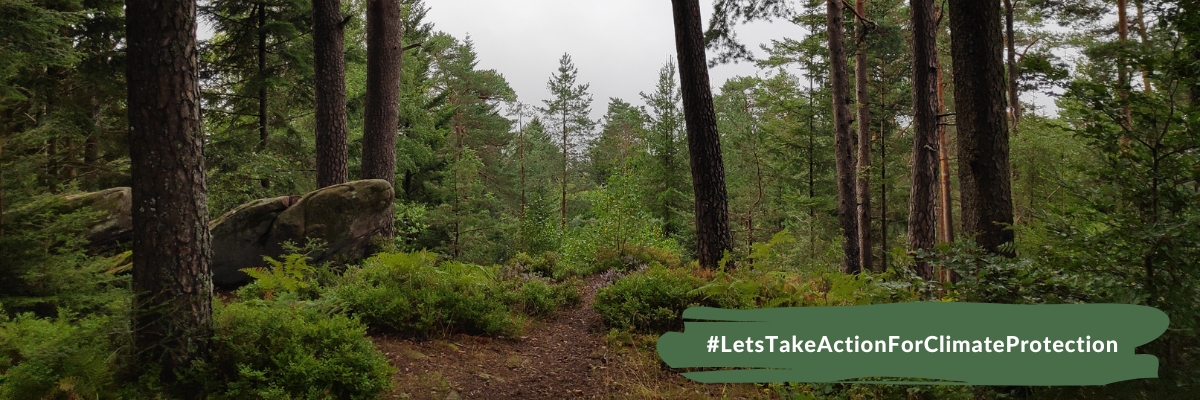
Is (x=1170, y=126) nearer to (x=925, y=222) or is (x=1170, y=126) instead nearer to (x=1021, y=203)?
(x=925, y=222)

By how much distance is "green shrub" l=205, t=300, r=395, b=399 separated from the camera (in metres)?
3.89

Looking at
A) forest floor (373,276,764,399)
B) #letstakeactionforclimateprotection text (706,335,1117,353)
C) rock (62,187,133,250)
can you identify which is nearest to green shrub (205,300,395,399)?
forest floor (373,276,764,399)

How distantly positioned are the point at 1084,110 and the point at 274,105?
15273mm

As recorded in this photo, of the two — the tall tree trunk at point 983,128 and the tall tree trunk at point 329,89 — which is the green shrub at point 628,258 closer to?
the tall tree trunk at point 329,89

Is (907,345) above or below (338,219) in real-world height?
below

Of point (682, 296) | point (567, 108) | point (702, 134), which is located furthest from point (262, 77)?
point (567, 108)

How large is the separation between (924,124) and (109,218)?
39.1 feet

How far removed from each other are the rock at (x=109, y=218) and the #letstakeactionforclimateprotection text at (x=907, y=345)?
7727 mm

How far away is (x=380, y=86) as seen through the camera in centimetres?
1009

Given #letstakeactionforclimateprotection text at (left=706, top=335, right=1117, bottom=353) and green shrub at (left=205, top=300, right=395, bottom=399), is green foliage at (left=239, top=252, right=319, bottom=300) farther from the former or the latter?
#letstakeactionforclimateprotection text at (left=706, top=335, right=1117, bottom=353)

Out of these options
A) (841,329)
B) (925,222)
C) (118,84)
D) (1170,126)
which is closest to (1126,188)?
(1170,126)

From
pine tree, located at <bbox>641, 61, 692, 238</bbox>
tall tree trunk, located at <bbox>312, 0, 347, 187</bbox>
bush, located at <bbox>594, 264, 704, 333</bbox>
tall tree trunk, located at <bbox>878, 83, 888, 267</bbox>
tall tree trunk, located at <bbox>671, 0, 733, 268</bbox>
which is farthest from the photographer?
pine tree, located at <bbox>641, 61, 692, 238</bbox>

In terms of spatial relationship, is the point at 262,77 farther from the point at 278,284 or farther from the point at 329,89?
the point at 278,284

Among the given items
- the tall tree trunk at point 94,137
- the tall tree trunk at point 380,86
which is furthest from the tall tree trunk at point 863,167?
the tall tree trunk at point 94,137
